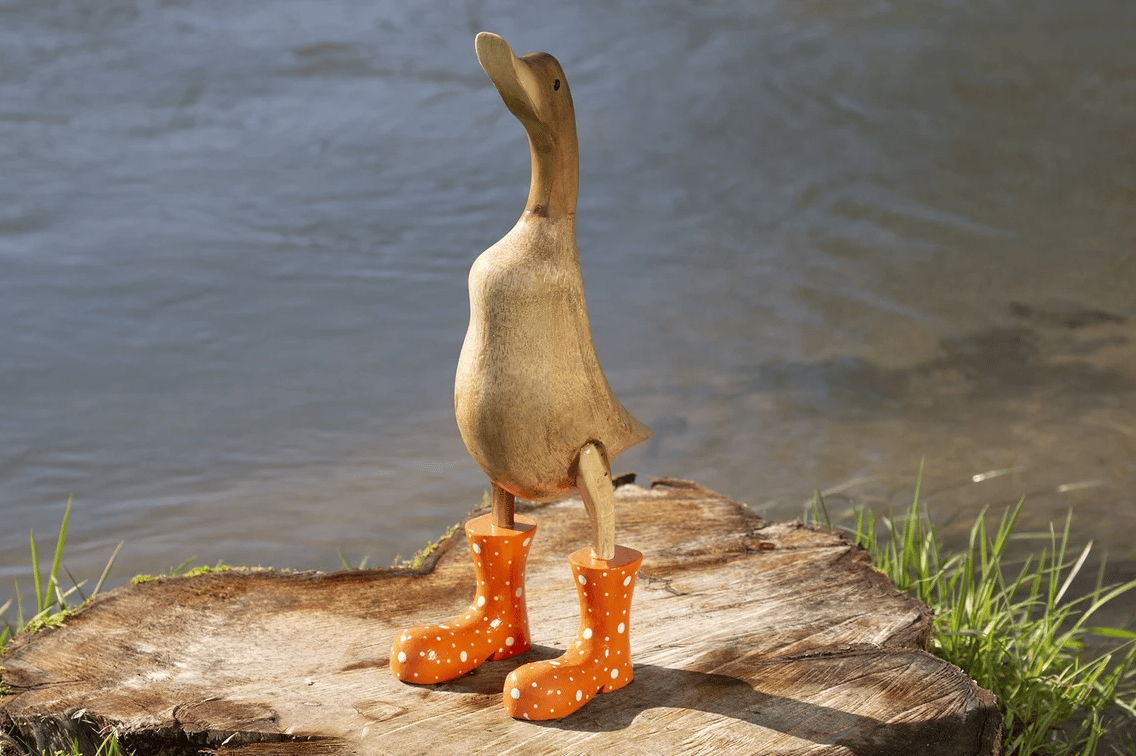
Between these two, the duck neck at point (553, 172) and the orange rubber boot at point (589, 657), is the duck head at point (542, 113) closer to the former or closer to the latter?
the duck neck at point (553, 172)

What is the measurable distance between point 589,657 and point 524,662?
160 mm

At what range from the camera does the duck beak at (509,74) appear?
123 cm

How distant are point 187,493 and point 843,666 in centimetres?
212

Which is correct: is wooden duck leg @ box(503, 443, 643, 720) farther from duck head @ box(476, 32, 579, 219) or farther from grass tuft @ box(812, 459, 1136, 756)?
grass tuft @ box(812, 459, 1136, 756)

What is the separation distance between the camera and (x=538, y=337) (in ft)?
4.43

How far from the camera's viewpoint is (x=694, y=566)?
184cm

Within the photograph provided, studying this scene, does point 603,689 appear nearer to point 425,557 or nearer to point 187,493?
point 425,557

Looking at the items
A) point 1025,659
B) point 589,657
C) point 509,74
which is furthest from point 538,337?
point 1025,659

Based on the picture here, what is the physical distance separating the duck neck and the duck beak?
0.11ft

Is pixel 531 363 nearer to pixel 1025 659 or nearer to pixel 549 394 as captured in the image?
pixel 549 394

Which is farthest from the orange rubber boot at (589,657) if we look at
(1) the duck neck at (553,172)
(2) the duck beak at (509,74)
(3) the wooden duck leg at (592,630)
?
(2) the duck beak at (509,74)

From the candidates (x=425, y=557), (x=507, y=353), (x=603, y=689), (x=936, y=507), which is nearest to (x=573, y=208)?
(x=507, y=353)

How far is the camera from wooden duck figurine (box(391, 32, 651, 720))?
1.35 m

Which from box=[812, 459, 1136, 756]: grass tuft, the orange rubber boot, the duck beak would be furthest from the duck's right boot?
box=[812, 459, 1136, 756]: grass tuft
